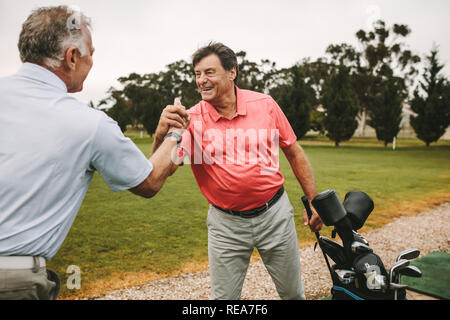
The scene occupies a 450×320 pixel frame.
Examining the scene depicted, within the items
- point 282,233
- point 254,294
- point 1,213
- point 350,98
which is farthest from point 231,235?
point 350,98

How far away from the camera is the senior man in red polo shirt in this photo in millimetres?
2525

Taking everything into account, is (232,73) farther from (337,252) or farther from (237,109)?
(337,252)

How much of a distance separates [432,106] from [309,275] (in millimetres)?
35158

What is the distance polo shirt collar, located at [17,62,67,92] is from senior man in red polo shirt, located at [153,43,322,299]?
42.6 inches

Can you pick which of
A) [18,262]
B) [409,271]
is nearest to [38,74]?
[18,262]

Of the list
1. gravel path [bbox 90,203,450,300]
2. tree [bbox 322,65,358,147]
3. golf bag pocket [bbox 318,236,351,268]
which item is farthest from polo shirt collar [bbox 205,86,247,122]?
tree [bbox 322,65,358,147]

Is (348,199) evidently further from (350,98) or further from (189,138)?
(350,98)

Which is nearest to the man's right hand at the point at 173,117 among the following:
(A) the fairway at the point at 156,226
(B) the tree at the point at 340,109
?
(A) the fairway at the point at 156,226

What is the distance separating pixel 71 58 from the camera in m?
1.56

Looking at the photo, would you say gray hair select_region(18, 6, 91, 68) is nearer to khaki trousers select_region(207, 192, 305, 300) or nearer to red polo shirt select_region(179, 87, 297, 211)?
red polo shirt select_region(179, 87, 297, 211)

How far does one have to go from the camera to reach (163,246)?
19.1 feet

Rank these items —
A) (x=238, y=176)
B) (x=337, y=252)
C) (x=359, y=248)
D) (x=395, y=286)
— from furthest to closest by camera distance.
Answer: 1. (x=238, y=176)
2. (x=337, y=252)
3. (x=359, y=248)
4. (x=395, y=286)

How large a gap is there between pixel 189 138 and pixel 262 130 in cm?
57

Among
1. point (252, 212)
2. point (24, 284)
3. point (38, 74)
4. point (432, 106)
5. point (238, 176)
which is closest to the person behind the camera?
point (24, 284)
